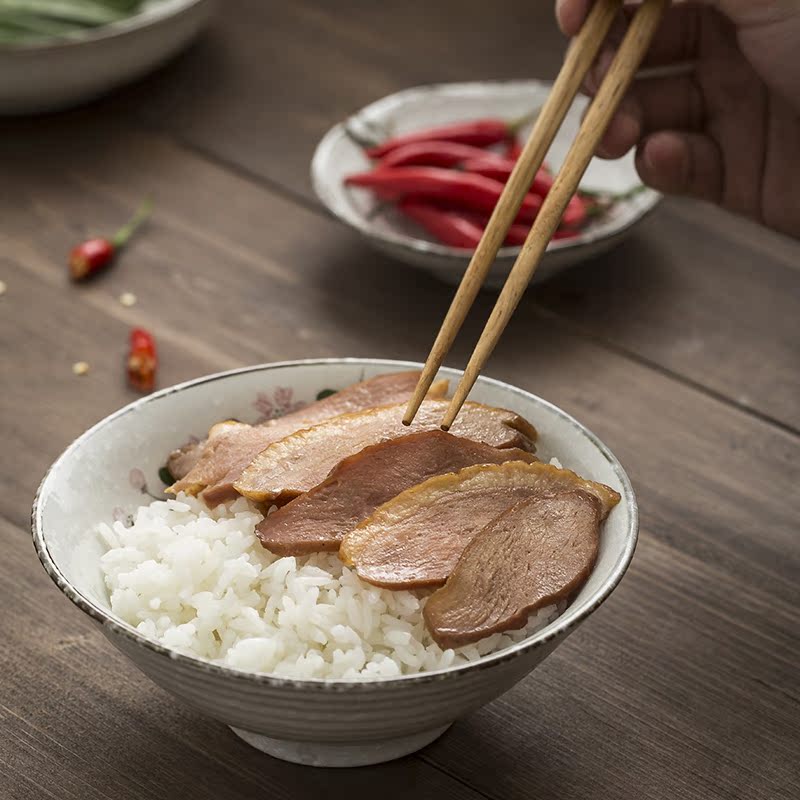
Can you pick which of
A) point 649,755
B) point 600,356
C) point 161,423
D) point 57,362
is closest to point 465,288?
point 161,423

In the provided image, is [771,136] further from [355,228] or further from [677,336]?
[355,228]

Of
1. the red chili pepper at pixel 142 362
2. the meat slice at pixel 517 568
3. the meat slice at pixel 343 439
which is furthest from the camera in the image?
the red chili pepper at pixel 142 362

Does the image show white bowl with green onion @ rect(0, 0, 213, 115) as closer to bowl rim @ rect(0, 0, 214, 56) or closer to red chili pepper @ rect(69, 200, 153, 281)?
bowl rim @ rect(0, 0, 214, 56)

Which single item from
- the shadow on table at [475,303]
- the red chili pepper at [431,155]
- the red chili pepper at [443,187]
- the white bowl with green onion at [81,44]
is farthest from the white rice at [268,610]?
the white bowl with green onion at [81,44]

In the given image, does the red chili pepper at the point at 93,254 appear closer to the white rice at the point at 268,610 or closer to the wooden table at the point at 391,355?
the wooden table at the point at 391,355

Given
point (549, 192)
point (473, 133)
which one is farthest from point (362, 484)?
point (473, 133)

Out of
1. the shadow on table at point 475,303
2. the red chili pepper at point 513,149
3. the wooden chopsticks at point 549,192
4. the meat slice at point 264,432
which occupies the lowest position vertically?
the shadow on table at point 475,303
